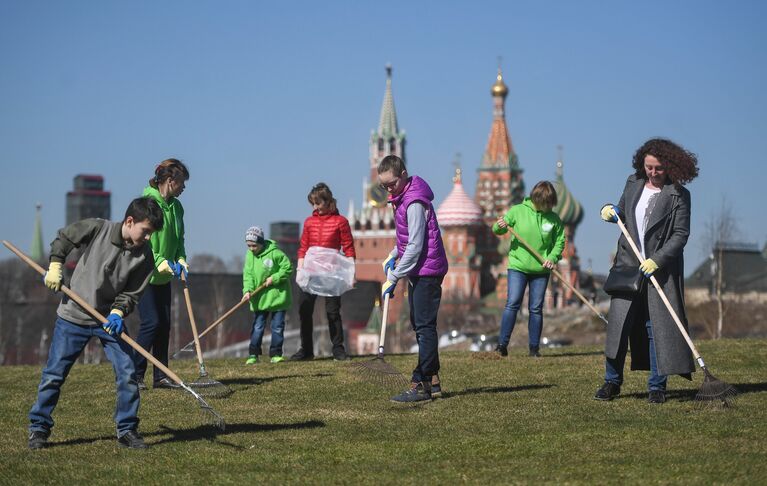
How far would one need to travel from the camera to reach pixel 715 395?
29.3 feet

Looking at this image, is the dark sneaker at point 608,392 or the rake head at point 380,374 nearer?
the dark sneaker at point 608,392

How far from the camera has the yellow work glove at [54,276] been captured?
24.8ft

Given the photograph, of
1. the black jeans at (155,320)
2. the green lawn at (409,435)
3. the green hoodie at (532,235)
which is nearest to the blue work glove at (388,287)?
the green lawn at (409,435)

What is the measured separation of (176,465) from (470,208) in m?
132

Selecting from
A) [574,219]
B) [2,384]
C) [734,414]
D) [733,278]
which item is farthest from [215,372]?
[574,219]

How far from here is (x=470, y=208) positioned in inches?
5443

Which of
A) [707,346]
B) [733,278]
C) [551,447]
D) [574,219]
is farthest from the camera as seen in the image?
[574,219]

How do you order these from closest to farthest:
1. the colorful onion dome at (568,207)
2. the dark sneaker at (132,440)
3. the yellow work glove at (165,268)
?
the dark sneaker at (132,440) < the yellow work glove at (165,268) < the colorful onion dome at (568,207)

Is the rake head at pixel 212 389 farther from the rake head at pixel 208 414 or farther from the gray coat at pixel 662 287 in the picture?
the gray coat at pixel 662 287

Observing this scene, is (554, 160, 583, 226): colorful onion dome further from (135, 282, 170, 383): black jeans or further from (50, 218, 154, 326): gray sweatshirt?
(50, 218, 154, 326): gray sweatshirt

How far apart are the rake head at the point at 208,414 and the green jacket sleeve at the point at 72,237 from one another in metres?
1.08

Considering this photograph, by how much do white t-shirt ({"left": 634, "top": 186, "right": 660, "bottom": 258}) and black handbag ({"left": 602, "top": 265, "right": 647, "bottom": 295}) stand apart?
18cm

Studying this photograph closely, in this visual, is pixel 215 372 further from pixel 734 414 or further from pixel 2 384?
pixel 734 414

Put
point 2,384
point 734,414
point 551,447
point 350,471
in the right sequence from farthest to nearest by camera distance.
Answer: point 2,384, point 734,414, point 551,447, point 350,471
